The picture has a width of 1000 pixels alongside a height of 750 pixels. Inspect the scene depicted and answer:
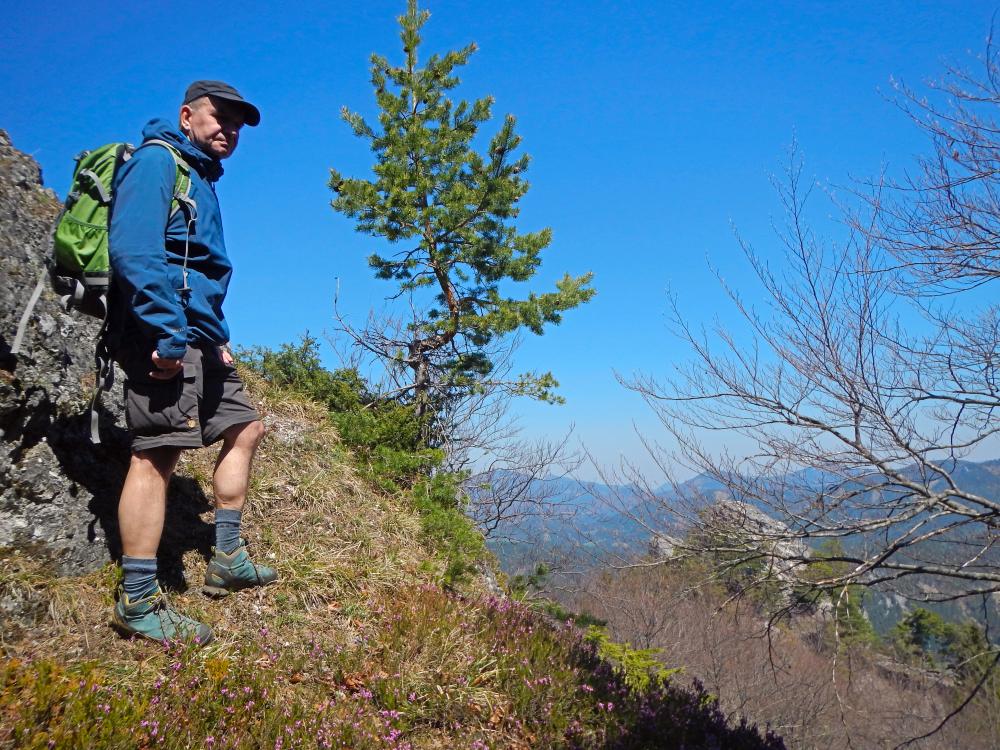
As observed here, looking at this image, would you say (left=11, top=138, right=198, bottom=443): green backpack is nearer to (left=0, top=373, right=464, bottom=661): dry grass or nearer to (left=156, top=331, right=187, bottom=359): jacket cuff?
(left=156, top=331, right=187, bottom=359): jacket cuff

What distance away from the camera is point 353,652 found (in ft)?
10.5

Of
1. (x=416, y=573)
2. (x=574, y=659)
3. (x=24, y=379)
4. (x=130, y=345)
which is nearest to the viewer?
(x=130, y=345)

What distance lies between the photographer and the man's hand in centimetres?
241

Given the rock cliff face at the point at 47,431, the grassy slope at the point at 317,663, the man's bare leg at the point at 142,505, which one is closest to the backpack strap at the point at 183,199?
the man's bare leg at the point at 142,505

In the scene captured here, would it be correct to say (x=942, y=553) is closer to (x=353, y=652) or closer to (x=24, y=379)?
(x=353, y=652)

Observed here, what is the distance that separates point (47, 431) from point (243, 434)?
100cm

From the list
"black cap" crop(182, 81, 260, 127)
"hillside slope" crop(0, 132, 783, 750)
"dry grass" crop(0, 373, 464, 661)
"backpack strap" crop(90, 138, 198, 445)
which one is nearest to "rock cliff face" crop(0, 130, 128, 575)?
"hillside slope" crop(0, 132, 783, 750)

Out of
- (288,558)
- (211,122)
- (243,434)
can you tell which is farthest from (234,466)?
(211,122)

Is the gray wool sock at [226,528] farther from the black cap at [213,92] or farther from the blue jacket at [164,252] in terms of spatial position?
the black cap at [213,92]

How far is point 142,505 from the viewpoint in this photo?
2559mm

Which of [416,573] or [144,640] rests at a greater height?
[416,573]

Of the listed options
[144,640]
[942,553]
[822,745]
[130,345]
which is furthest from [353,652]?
[822,745]

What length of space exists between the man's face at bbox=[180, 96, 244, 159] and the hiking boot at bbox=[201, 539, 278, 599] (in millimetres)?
2145

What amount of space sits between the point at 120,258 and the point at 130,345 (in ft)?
1.35
